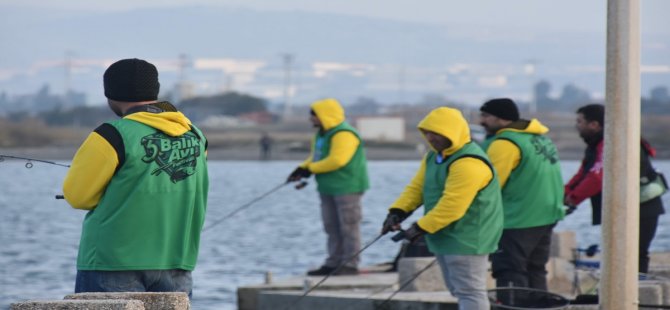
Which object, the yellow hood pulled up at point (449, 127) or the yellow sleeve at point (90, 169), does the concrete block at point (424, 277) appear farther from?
the yellow sleeve at point (90, 169)

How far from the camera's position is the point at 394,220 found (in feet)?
31.8

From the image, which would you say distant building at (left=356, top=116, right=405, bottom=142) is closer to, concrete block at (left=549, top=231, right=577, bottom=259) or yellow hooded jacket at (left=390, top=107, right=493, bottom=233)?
concrete block at (left=549, top=231, right=577, bottom=259)

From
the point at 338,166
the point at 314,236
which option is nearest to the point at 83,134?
the point at 314,236

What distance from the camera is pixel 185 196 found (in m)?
7.08

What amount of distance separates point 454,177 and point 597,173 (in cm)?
245

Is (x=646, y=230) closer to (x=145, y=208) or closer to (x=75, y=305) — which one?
(x=145, y=208)

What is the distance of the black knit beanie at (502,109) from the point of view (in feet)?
34.6

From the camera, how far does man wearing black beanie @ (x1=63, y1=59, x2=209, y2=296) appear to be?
684 centimetres

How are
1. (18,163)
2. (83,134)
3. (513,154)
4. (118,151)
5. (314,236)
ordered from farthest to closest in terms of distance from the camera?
(83,134) < (18,163) < (314,236) < (513,154) < (118,151)

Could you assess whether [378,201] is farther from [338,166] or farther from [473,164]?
[473,164]

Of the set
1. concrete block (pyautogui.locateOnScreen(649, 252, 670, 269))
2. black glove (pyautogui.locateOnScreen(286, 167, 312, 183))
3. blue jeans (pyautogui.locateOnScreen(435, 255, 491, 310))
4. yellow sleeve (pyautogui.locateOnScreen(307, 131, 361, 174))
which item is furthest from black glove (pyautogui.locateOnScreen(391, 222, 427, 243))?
concrete block (pyautogui.locateOnScreen(649, 252, 670, 269))

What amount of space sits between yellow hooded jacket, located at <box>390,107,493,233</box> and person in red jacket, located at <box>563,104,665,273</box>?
81.3 inches

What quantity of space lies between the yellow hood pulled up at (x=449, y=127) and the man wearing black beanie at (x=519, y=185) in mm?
1102

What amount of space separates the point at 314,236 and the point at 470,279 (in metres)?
22.9
